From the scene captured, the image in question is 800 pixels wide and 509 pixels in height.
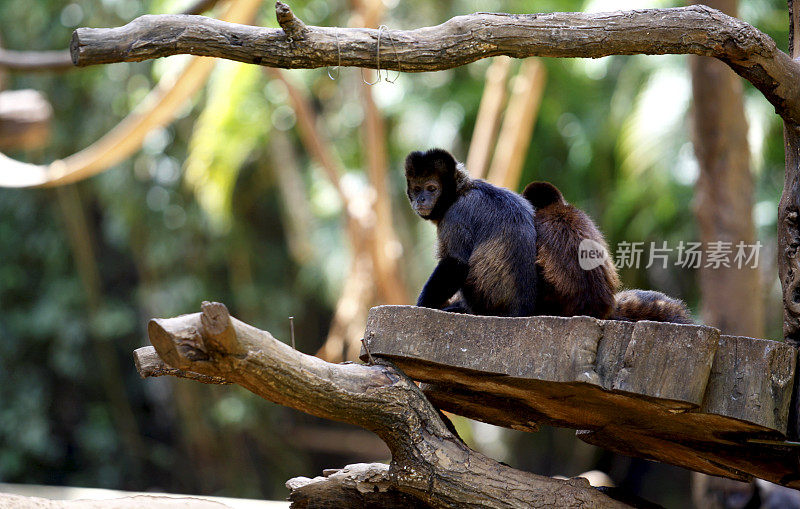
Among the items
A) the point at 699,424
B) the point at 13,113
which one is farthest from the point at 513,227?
the point at 13,113

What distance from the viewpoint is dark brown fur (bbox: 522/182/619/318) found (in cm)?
355

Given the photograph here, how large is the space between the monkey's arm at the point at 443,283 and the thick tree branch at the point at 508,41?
1.01 metres

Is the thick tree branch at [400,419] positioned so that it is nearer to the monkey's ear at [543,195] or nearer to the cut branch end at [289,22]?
the cut branch end at [289,22]

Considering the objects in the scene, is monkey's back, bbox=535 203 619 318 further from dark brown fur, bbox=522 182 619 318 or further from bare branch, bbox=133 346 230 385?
bare branch, bbox=133 346 230 385

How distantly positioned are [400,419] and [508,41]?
5.22 ft

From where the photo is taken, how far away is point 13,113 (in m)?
7.30

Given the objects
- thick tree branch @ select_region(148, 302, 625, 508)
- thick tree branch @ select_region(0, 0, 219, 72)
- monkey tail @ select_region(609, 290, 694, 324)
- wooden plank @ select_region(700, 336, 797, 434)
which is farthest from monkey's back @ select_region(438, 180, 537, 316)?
thick tree branch @ select_region(0, 0, 219, 72)

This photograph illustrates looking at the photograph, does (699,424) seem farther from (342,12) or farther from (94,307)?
(94,307)

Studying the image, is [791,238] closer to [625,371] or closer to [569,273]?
[569,273]

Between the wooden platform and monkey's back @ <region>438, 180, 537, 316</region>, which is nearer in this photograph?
the wooden platform

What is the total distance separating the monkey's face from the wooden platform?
99 cm

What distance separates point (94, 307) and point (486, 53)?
11.9 meters

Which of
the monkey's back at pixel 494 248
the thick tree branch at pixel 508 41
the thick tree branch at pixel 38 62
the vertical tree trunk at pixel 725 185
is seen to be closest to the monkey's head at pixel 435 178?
the monkey's back at pixel 494 248

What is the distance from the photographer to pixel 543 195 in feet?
13.4
